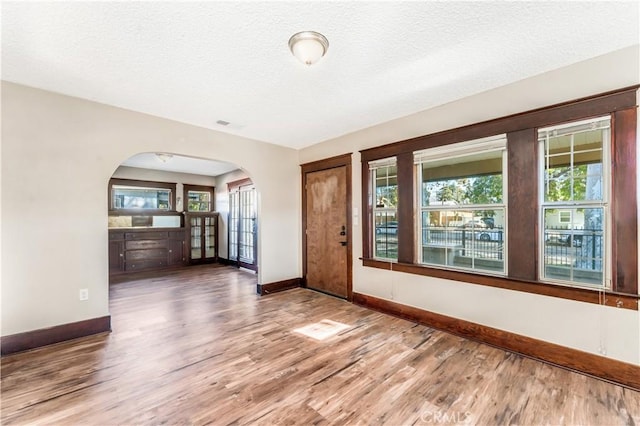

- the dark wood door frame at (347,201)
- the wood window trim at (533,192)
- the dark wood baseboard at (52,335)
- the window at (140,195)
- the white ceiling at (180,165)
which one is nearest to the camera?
the wood window trim at (533,192)

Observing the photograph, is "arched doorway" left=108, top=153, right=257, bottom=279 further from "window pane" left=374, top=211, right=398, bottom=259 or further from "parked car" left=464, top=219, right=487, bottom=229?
"parked car" left=464, top=219, right=487, bottom=229

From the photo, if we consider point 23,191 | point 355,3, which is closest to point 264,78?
point 355,3

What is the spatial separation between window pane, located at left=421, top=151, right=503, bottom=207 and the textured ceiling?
72 centimetres

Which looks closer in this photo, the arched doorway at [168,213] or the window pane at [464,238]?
the window pane at [464,238]

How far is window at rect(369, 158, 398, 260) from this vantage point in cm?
368

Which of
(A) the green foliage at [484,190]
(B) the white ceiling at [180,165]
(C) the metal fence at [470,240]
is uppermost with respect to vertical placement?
(B) the white ceiling at [180,165]

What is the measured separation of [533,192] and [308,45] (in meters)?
2.41

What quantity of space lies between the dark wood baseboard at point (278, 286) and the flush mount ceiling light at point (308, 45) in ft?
11.6

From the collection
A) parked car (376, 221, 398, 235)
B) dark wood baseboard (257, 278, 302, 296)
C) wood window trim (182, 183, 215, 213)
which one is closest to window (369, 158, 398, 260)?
parked car (376, 221, 398, 235)

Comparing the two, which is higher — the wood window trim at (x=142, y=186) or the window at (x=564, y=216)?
the wood window trim at (x=142, y=186)

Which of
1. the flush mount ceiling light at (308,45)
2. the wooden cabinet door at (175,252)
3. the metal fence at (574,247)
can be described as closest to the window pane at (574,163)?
the metal fence at (574,247)

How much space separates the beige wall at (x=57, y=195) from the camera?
2570mm

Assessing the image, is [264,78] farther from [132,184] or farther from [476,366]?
[132,184]

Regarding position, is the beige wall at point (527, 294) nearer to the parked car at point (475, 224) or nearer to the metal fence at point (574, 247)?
the metal fence at point (574, 247)
